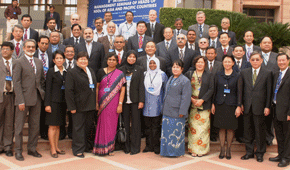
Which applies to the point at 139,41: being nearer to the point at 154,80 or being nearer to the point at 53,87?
the point at 154,80

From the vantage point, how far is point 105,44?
6.43m

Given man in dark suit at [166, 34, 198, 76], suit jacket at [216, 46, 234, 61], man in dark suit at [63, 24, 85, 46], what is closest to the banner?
man in dark suit at [63, 24, 85, 46]

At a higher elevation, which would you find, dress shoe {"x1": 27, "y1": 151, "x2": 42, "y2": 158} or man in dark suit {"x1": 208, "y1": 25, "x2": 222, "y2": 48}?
man in dark suit {"x1": 208, "y1": 25, "x2": 222, "y2": 48}

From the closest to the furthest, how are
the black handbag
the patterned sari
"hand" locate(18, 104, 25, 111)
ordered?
"hand" locate(18, 104, 25, 111) < the patterned sari < the black handbag

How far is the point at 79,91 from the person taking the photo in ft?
15.9

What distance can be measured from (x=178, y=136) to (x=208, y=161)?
69 centimetres

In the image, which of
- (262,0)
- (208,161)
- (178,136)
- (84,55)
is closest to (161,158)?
(178,136)

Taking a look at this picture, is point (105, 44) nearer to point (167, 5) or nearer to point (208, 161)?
point (208, 161)

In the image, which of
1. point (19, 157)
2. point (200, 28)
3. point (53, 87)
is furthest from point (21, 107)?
point (200, 28)

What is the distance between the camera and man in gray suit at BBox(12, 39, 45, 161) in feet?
15.0

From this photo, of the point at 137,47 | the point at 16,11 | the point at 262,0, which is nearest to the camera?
the point at 137,47

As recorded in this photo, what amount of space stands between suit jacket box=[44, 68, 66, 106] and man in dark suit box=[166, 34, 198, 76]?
234 centimetres

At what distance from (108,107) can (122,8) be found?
942cm

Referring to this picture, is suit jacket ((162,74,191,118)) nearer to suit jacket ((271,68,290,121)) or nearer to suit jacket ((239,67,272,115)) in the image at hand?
suit jacket ((239,67,272,115))
